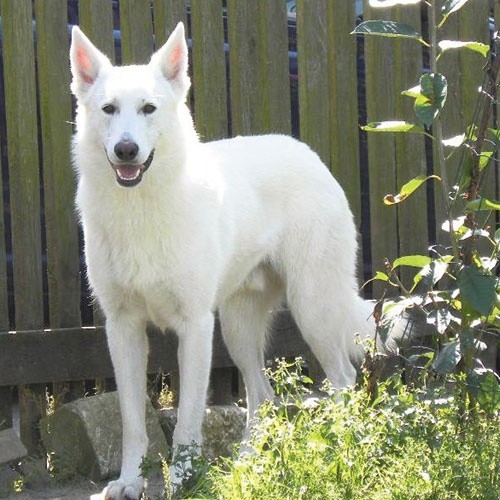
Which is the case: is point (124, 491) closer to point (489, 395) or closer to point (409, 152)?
point (489, 395)

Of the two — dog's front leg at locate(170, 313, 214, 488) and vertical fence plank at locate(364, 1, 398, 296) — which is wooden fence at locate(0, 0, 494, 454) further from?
dog's front leg at locate(170, 313, 214, 488)

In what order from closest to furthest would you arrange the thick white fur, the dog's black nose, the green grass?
the green grass → the dog's black nose → the thick white fur

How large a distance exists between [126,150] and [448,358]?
1.53m

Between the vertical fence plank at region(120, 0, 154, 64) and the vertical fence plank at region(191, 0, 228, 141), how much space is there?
236 millimetres

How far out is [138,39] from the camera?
5531 mm

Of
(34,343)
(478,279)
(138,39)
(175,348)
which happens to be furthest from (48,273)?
(478,279)

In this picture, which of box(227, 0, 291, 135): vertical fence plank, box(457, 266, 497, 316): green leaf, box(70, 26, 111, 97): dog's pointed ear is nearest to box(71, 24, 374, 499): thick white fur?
box(70, 26, 111, 97): dog's pointed ear

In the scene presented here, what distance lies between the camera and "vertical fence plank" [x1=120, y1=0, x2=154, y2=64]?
5.48 meters

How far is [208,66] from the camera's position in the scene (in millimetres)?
5648

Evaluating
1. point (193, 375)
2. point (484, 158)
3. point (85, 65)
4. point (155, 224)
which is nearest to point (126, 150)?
point (155, 224)

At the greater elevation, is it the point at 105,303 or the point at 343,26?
the point at 343,26

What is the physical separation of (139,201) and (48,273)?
1.03 metres

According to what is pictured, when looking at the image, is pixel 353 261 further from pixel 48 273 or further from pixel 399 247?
pixel 48 273

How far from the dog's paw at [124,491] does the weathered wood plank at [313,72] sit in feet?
7.42
